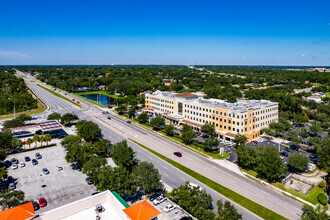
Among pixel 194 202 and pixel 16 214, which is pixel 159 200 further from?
pixel 16 214

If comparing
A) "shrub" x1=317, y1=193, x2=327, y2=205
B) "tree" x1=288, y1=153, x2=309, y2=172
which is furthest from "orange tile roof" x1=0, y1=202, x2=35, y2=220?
"tree" x1=288, y1=153, x2=309, y2=172

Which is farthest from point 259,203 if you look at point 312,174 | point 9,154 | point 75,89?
point 75,89

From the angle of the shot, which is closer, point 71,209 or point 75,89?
point 71,209

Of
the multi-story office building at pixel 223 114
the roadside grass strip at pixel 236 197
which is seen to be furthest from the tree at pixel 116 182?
the multi-story office building at pixel 223 114

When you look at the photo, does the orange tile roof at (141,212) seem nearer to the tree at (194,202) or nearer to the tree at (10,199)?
the tree at (194,202)

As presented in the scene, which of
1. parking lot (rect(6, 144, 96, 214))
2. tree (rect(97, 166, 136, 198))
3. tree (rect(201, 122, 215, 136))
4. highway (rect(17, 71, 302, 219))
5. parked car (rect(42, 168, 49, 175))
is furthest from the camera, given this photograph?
tree (rect(201, 122, 215, 136))

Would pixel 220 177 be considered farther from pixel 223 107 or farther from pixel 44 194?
pixel 44 194

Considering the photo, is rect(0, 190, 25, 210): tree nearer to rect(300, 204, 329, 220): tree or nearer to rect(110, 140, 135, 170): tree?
rect(110, 140, 135, 170): tree
